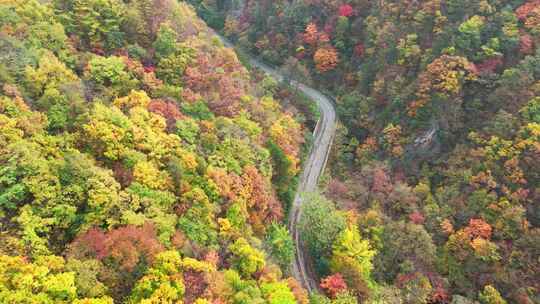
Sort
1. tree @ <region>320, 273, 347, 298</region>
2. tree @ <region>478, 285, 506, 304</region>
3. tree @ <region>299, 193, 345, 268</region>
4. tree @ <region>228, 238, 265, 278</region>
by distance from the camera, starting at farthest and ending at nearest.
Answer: tree @ <region>299, 193, 345, 268</region> < tree @ <region>478, 285, 506, 304</region> < tree @ <region>320, 273, 347, 298</region> < tree @ <region>228, 238, 265, 278</region>

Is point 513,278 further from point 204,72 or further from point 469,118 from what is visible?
point 204,72

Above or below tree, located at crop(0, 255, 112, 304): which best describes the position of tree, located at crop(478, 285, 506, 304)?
below

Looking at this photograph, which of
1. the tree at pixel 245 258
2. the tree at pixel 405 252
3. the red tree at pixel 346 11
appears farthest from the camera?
the red tree at pixel 346 11

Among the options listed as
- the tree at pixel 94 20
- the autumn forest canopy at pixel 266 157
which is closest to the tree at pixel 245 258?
the autumn forest canopy at pixel 266 157

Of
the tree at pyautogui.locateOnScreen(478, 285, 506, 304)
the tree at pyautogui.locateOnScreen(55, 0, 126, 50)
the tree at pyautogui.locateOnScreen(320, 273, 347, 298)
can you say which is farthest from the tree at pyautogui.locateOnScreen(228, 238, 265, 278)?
the tree at pyautogui.locateOnScreen(55, 0, 126, 50)

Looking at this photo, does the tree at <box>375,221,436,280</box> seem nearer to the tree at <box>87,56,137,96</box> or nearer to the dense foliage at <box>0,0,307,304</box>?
the dense foliage at <box>0,0,307,304</box>

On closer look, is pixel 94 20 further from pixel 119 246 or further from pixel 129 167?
pixel 119 246

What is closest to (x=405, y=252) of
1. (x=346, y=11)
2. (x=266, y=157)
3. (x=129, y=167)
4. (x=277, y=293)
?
(x=266, y=157)

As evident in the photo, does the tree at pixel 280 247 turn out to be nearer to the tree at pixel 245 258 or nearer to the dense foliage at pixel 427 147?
the dense foliage at pixel 427 147
